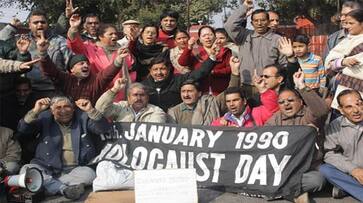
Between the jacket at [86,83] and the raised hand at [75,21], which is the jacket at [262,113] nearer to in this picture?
the jacket at [86,83]

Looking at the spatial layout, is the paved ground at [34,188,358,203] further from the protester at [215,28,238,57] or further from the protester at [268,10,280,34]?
the protester at [268,10,280,34]

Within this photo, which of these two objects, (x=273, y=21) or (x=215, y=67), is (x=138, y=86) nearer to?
(x=215, y=67)

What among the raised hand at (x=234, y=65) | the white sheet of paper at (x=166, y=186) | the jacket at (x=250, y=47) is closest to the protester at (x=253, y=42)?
the jacket at (x=250, y=47)

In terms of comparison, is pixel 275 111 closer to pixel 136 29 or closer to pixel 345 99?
pixel 345 99

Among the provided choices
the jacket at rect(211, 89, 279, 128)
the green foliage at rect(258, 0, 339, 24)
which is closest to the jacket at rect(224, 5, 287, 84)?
the jacket at rect(211, 89, 279, 128)

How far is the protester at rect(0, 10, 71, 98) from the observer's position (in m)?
7.34

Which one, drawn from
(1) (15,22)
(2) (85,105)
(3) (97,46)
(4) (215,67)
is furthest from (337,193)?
(1) (15,22)

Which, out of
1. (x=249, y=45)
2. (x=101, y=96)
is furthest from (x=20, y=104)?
(x=249, y=45)

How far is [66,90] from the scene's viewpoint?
7.00 m

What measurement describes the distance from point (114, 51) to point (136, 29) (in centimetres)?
47

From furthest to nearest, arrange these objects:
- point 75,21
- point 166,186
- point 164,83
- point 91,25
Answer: point 91,25 < point 75,21 < point 164,83 < point 166,186

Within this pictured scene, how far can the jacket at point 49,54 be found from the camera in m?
7.38

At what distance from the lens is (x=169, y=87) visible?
7297 mm

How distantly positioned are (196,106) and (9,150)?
2.42 m
